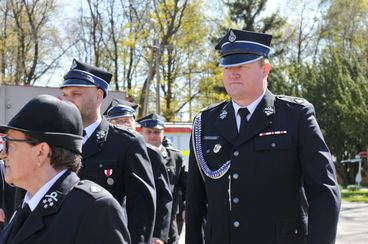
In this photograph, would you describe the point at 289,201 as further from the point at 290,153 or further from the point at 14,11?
the point at 14,11

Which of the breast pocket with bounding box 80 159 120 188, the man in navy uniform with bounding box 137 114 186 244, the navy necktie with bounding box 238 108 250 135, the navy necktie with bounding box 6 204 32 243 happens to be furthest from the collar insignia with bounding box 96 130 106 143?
the man in navy uniform with bounding box 137 114 186 244

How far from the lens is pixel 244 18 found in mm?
38250

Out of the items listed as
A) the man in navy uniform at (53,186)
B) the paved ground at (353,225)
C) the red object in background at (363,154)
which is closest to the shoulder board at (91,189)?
the man in navy uniform at (53,186)

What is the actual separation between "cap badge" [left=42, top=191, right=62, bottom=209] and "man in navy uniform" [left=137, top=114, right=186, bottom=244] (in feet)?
16.0

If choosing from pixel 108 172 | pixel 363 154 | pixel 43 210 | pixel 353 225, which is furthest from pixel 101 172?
pixel 363 154

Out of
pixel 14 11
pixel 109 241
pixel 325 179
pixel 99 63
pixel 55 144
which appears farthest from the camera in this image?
pixel 99 63

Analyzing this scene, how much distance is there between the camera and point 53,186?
7.80 feet

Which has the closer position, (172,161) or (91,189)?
(91,189)

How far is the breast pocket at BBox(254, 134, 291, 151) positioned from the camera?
3.32 metres

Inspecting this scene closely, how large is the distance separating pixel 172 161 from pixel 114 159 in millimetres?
3424

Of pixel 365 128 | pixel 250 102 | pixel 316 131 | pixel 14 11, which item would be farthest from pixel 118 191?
pixel 14 11

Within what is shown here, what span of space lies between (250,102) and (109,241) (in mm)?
1541

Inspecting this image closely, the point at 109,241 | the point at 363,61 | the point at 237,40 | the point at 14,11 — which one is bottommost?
the point at 109,241

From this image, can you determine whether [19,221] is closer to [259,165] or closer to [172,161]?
[259,165]
